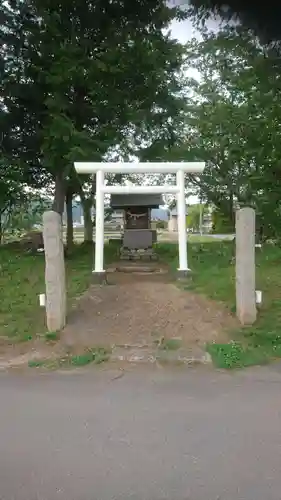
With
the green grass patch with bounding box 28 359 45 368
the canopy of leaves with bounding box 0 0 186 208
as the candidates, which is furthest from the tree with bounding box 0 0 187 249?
the green grass patch with bounding box 28 359 45 368

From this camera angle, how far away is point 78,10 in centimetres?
820

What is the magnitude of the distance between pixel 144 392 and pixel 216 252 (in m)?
7.85

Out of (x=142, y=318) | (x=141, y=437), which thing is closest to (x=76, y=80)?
(x=142, y=318)

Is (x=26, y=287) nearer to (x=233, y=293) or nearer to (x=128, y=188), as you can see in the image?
(x=128, y=188)

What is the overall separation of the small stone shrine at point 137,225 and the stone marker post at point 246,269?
5700 mm

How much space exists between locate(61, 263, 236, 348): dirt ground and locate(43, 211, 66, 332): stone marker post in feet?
0.66

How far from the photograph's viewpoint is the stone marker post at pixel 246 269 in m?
5.13

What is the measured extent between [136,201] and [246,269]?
21.5ft

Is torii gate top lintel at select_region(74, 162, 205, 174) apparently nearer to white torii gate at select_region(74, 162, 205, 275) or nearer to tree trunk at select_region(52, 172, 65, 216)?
white torii gate at select_region(74, 162, 205, 275)

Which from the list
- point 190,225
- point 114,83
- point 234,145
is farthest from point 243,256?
point 190,225

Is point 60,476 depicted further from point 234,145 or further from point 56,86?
point 234,145

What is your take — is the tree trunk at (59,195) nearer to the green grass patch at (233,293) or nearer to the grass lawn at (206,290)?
the grass lawn at (206,290)

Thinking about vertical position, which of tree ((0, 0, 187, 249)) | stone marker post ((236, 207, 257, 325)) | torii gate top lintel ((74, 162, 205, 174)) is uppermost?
tree ((0, 0, 187, 249))

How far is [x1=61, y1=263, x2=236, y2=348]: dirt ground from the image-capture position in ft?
16.0
